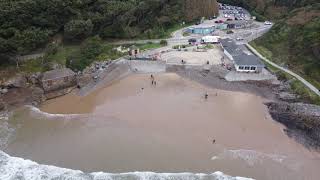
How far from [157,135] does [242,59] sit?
17669mm

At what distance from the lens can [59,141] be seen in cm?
3262

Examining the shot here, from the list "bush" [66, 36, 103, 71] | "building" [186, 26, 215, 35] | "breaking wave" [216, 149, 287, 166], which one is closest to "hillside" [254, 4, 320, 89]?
"building" [186, 26, 215, 35]

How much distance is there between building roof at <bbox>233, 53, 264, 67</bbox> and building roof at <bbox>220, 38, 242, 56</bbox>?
169 cm

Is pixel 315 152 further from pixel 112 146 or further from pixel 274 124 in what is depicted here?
pixel 112 146

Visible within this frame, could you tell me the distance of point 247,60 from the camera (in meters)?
45.0

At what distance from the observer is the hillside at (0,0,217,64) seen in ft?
149

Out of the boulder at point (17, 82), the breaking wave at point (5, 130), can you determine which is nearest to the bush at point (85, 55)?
the boulder at point (17, 82)

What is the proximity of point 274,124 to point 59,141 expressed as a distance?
20.2 metres

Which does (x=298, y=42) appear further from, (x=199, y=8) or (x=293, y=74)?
(x=199, y=8)

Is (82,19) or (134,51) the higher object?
(82,19)

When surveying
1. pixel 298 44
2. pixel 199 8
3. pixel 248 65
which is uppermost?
pixel 199 8

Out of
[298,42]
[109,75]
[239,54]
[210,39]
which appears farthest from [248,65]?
[109,75]

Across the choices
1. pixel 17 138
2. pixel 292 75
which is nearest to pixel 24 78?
pixel 17 138

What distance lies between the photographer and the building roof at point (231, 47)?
4826cm
